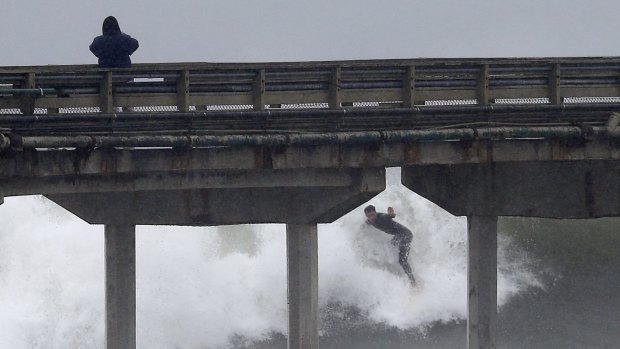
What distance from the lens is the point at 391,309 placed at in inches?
1812

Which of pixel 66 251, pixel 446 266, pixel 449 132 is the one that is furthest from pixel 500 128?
pixel 66 251

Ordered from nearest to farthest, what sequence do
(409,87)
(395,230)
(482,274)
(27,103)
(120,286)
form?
(27,103)
(409,87)
(120,286)
(482,274)
(395,230)

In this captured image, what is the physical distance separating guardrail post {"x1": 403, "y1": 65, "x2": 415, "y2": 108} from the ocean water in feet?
48.9

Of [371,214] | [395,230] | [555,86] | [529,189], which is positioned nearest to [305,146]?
[555,86]

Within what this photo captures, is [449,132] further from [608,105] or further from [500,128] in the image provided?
[608,105]

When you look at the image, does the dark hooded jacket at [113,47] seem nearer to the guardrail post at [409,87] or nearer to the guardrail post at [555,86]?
the guardrail post at [409,87]

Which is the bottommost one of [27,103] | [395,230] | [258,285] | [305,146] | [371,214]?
[258,285]

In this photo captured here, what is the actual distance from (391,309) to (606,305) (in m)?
6.03

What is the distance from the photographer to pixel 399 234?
50.2m

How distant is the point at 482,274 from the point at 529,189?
5.92 feet

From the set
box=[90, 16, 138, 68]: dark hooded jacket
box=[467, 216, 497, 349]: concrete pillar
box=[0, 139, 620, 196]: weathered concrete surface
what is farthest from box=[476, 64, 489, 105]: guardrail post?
box=[90, 16, 138, 68]: dark hooded jacket

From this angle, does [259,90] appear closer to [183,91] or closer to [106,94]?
[183,91]

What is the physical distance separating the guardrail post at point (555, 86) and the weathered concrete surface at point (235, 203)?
3.16 metres

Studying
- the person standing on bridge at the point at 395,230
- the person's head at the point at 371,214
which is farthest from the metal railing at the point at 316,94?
the person standing on bridge at the point at 395,230
